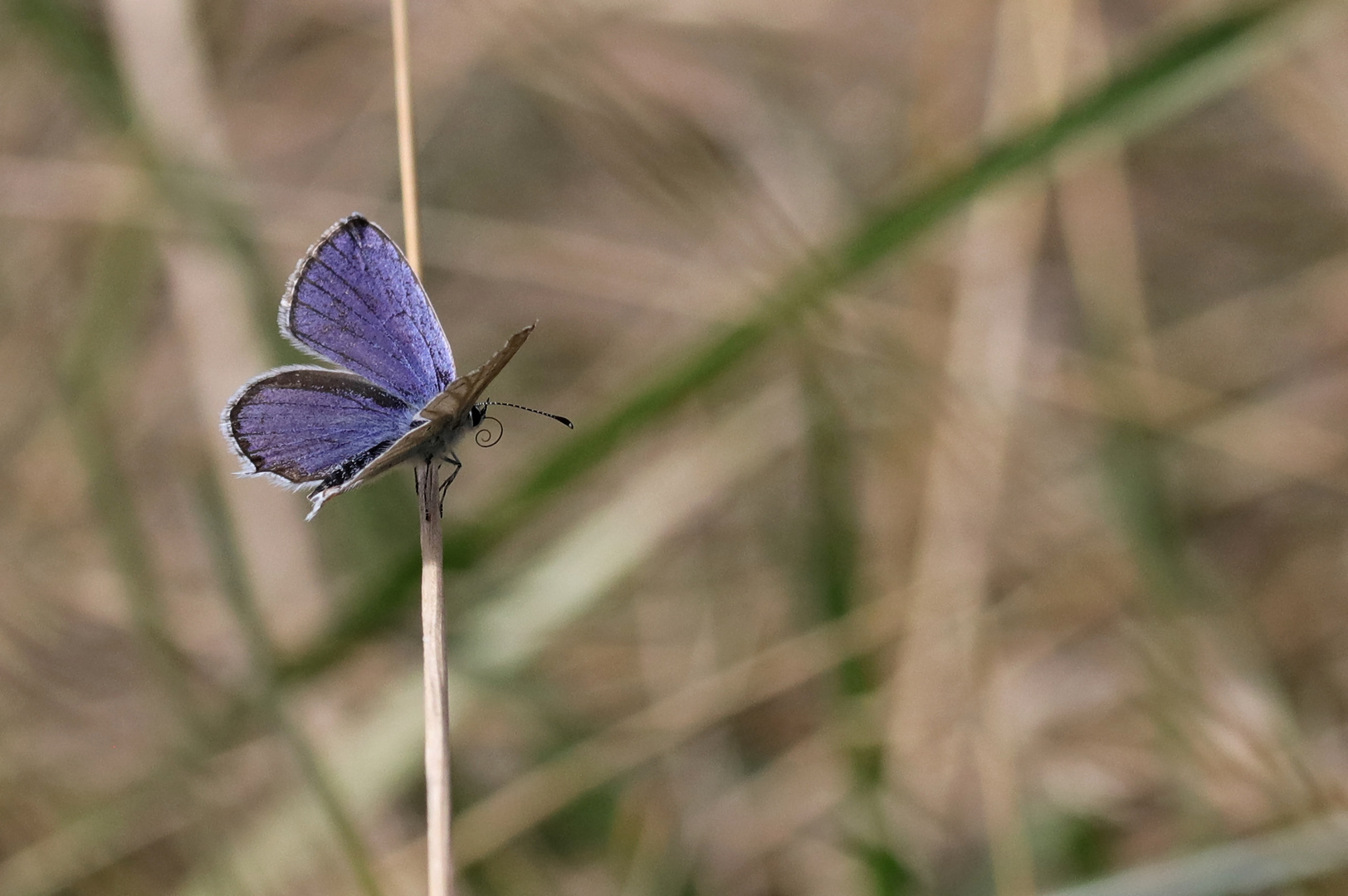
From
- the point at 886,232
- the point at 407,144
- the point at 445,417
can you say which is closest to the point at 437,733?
the point at 445,417

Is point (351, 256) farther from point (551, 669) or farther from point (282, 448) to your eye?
point (551, 669)

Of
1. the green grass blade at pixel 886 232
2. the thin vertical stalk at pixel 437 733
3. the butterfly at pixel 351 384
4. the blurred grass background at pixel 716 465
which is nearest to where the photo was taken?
the thin vertical stalk at pixel 437 733

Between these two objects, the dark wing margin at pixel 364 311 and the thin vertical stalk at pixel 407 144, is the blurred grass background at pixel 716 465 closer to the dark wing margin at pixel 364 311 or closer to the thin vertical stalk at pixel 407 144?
the dark wing margin at pixel 364 311

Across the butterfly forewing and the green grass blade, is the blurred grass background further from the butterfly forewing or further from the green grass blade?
the butterfly forewing

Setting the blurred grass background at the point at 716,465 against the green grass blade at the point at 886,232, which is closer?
the green grass blade at the point at 886,232

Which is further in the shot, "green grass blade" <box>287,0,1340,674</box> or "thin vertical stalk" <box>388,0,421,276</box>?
"green grass blade" <box>287,0,1340,674</box>

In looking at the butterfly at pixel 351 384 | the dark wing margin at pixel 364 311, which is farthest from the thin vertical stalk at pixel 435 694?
the dark wing margin at pixel 364 311

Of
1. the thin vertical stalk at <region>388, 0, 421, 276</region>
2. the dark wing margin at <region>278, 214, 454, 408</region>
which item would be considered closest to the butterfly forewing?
the dark wing margin at <region>278, 214, 454, 408</region>

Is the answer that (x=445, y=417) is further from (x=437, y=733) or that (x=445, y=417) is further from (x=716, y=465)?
(x=716, y=465)

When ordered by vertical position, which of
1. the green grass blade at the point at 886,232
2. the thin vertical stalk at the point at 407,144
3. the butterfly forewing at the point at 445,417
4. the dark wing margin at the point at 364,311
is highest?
the thin vertical stalk at the point at 407,144
